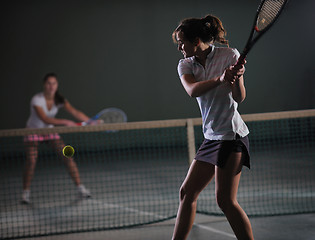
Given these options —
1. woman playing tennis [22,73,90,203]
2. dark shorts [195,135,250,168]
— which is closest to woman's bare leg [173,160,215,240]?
dark shorts [195,135,250,168]

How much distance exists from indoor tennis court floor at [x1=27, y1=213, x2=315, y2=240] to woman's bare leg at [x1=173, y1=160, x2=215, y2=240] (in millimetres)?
871

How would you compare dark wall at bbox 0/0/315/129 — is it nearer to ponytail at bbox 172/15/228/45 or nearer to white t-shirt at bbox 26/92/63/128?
white t-shirt at bbox 26/92/63/128

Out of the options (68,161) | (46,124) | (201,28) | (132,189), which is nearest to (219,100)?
(201,28)

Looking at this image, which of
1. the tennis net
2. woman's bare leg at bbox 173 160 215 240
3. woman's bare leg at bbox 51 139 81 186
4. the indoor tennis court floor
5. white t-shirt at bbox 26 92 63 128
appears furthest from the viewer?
white t-shirt at bbox 26 92 63 128

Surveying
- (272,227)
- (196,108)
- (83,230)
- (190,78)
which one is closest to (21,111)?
(196,108)

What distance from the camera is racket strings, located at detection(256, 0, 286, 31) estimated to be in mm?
2564

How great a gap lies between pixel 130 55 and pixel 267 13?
29.4 ft

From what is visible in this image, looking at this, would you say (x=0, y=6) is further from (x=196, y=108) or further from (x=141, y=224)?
(x=141, y=224)

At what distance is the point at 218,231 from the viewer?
381 cm

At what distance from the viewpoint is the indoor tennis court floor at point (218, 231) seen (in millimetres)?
3641

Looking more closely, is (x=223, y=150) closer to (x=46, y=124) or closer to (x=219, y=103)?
(x=219, y=103)

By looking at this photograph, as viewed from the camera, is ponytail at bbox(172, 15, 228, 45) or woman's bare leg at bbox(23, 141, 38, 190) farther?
woman's bare leg at bbox(23, 141, 38, 190)

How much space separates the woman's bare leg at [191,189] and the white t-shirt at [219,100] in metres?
0.21

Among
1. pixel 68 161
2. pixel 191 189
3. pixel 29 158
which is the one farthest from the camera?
Answer: pixel 68 161
